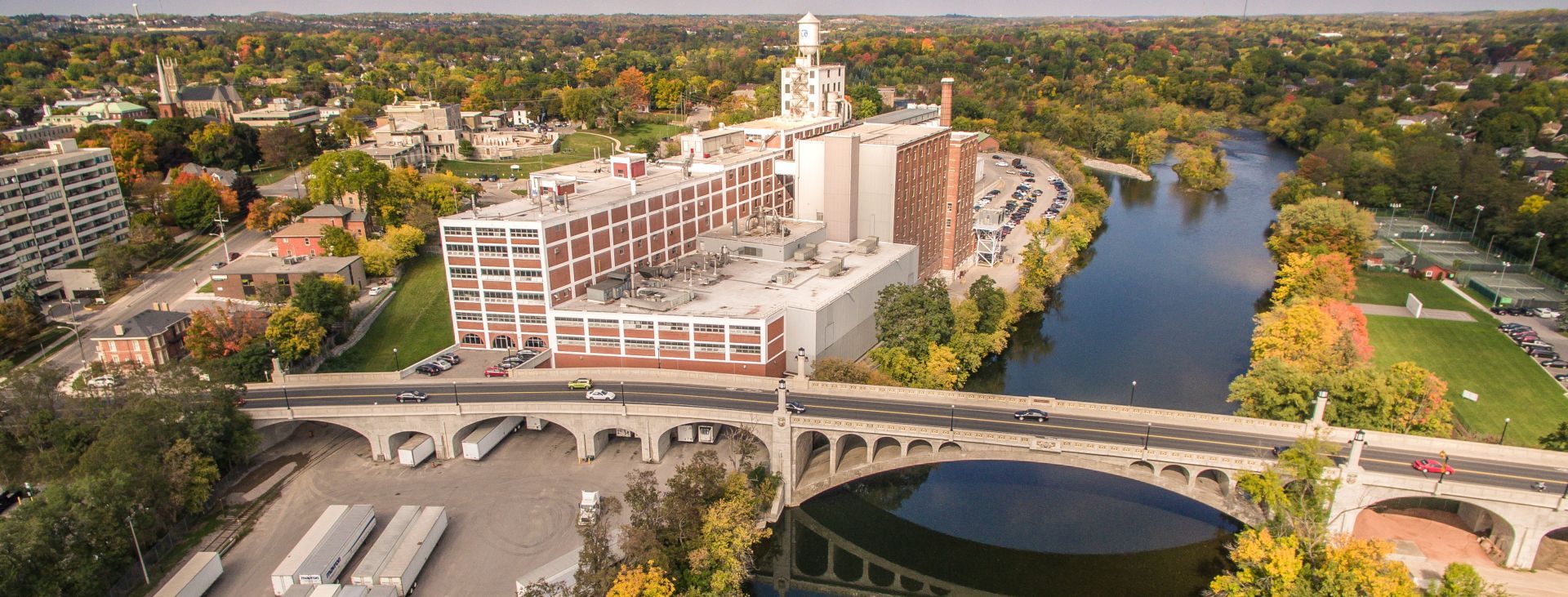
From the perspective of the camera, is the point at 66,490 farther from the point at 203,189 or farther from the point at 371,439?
the point at 203,189

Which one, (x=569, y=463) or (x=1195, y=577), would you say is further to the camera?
(x=569, y=463)

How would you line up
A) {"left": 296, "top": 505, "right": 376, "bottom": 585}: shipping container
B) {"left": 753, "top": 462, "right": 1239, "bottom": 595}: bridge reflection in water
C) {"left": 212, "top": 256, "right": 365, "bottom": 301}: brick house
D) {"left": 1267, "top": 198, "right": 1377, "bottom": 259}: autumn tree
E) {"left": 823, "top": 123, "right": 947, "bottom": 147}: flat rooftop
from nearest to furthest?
1. {"left": 296, "top": 505, "right": 376, "bottom": 585}: shipping container
2. {"left": 753, "top": 462, "right": 1239, "bottom": 595}: bridge reflection in water
3. {"left": 212, "top": 256, "right": 365, "bottom": 301}: brick house
4. {"left": 823, "top": 123, "right": 947, "bottom": 147}: flat rooftop
5. {"left": 1267, "top": 198, "right": 1377, "bottom": 259}: autumn tree

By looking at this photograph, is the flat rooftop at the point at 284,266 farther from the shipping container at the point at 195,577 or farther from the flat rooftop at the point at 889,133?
the flat rooftop at the point at 889,133

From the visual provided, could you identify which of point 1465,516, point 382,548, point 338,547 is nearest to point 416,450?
point 382,548

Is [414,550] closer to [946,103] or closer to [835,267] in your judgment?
[835,267]

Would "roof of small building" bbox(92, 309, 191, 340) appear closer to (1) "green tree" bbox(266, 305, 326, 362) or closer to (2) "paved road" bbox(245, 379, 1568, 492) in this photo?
(1) "green tree" bbox(266, 305, 326, 362)

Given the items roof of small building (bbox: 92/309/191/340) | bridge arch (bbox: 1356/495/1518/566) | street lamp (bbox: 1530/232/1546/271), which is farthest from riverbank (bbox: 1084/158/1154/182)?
roof of small building (bbox: 92/309/191/340)

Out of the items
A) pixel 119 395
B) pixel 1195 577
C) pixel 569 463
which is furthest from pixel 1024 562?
pixel 119 395
